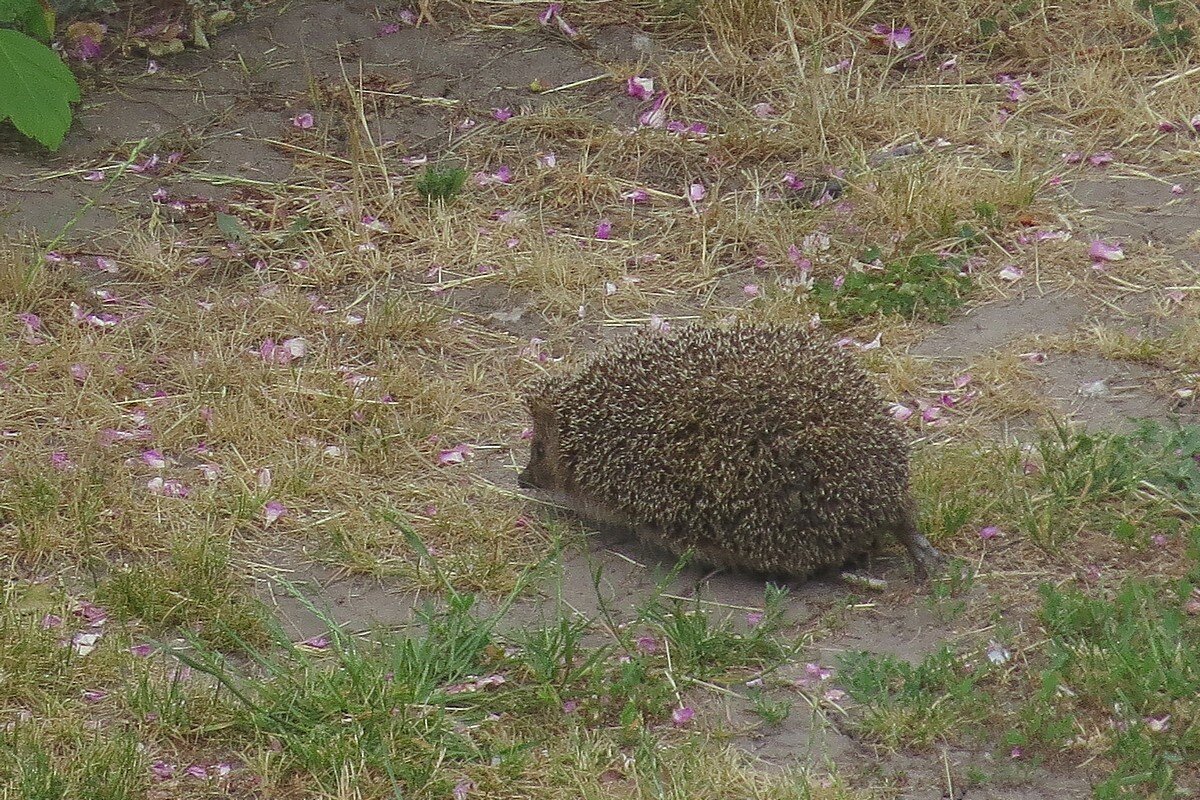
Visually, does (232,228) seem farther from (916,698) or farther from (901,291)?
(916,698)

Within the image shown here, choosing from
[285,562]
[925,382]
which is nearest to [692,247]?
[925,382]

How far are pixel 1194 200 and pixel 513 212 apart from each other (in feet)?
10.1

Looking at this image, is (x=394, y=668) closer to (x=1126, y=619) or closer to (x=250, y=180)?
(x=1126, y=619)

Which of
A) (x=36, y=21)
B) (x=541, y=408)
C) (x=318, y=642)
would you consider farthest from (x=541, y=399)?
(x=36, y=21)

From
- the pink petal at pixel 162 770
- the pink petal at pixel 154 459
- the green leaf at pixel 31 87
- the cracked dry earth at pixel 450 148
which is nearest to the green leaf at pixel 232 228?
the cracked dry earth at pixel 450 148

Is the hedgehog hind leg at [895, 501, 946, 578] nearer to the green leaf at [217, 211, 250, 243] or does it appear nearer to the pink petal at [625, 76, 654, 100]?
the green leaf at [217, 211, 250, 243]

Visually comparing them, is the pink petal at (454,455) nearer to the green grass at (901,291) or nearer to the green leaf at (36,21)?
the green grass at (901,291)

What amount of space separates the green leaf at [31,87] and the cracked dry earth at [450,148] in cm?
102

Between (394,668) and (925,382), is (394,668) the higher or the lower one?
the higher one

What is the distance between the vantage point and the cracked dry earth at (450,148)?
14.1 ft

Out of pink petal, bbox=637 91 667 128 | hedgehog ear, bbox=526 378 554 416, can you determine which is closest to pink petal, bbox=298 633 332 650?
hedgehog ear, bbox=526 378 554 416

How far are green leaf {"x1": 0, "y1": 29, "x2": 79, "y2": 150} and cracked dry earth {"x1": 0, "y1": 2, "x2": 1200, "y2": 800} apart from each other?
3.35 feet

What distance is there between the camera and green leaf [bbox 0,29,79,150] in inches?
217

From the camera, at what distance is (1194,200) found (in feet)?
22.2
